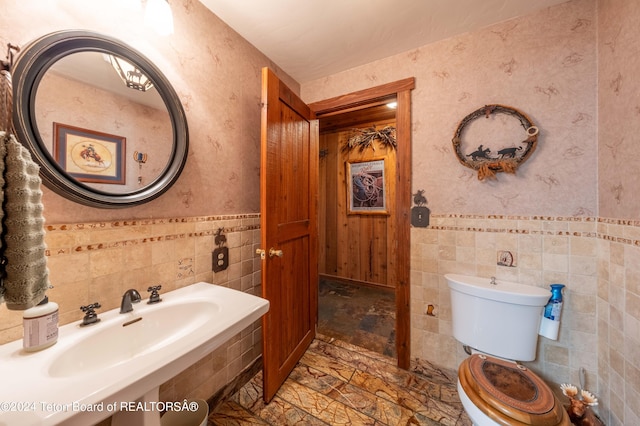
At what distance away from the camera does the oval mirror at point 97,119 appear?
0.74m

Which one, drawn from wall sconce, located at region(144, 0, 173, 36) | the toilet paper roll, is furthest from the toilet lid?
wall sconce, located at region(144, 0, 173, 36)

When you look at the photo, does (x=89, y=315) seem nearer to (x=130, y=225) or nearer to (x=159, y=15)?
(x=130, y=225)

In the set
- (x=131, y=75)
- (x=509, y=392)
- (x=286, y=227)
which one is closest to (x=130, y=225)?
(x=131, y=75)

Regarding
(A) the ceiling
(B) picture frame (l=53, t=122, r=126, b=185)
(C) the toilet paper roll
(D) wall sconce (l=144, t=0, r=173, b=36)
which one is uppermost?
(A) the ceiling

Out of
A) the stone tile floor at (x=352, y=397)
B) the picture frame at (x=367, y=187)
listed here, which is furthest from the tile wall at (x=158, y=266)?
the picture frame at (x=367, y=187)

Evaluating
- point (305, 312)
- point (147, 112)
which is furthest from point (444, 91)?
point (305, 312)

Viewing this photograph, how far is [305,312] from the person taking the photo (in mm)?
1797

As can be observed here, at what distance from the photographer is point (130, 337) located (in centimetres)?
86

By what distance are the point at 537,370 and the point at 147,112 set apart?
249 cm

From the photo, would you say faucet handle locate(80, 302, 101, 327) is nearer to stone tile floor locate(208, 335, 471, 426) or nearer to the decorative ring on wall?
stone tile floor locate(208, 335, 471, 426)

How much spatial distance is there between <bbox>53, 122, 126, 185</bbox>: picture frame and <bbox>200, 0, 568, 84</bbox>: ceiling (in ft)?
3.17

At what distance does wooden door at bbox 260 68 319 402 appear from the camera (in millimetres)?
1288

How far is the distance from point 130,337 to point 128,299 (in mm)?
143

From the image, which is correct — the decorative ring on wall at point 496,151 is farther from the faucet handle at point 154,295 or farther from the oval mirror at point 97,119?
the faucet handle at point 154,295
